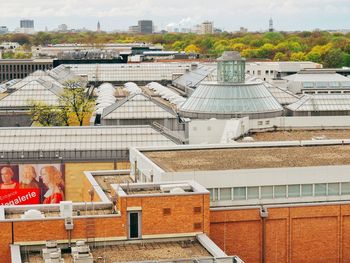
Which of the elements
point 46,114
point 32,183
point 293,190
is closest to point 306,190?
point 293,190

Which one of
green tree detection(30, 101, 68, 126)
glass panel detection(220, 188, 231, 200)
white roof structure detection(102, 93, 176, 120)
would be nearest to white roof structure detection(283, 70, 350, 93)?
green tree detection(30, 101, 68, 126)

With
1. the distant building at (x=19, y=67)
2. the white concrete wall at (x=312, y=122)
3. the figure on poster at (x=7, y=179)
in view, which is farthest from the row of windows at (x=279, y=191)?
the distant building at (x=19, y=67)

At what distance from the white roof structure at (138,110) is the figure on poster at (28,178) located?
1333cm

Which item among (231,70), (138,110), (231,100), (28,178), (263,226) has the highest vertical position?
(231,70)

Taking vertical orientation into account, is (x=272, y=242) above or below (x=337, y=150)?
below

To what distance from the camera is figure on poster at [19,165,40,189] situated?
196 feet

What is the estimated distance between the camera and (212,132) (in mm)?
65938

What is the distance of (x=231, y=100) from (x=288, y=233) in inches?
1112

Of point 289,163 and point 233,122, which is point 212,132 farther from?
point 289,163

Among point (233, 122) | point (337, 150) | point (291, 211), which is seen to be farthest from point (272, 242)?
point (233, 122)

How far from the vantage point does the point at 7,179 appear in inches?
2370

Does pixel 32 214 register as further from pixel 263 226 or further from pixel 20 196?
pixel 20 196

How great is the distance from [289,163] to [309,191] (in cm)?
276

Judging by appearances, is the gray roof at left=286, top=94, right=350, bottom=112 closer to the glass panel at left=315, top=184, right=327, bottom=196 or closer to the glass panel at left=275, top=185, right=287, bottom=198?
the glass panel at left=315, top=184, right=327, bottom=196
